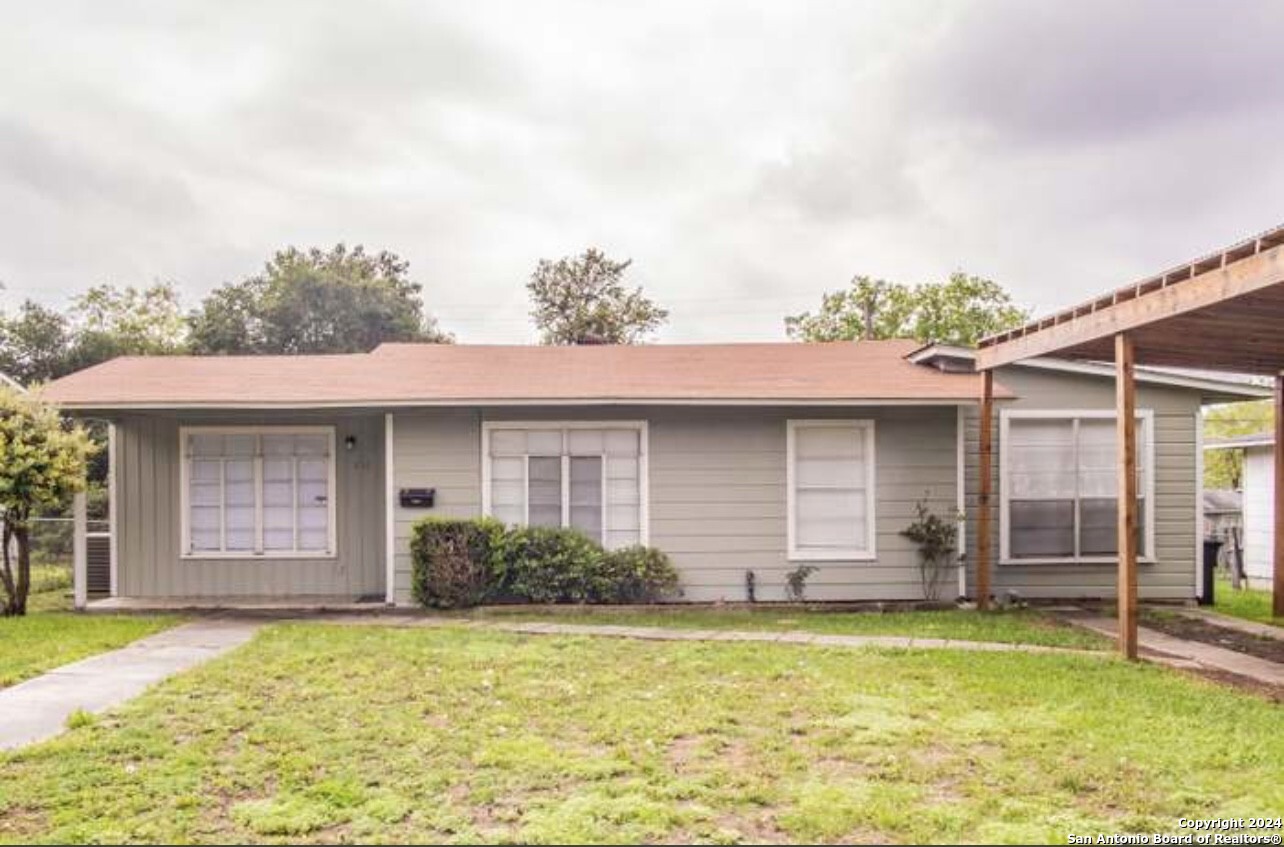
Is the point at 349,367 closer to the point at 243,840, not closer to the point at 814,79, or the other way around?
the point at 814,79

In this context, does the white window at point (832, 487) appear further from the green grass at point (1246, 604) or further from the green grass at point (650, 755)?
the green grass at point (1246, 604)

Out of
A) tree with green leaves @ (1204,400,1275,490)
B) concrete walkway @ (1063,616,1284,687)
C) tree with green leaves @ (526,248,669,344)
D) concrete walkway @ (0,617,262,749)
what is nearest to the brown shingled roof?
concrete walkway @ (0,617,262,749)

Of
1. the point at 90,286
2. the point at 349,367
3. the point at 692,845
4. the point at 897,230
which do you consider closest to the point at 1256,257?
the point at 692,845

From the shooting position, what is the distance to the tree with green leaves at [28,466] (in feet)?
32.3

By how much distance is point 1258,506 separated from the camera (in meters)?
16.4

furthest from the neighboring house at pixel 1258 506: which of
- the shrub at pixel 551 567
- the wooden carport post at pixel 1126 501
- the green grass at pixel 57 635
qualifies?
the green grass at pixel 57 635

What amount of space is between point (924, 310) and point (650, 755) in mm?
28825

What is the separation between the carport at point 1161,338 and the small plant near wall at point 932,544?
0.33 meters

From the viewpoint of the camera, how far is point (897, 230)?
2567cm

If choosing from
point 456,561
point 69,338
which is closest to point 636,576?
point 456,561

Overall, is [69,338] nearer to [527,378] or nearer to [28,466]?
[28,466]

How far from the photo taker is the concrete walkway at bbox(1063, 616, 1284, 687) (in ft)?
23.5

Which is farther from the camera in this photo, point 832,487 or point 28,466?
point 832,487

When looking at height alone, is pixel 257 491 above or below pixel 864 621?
above
